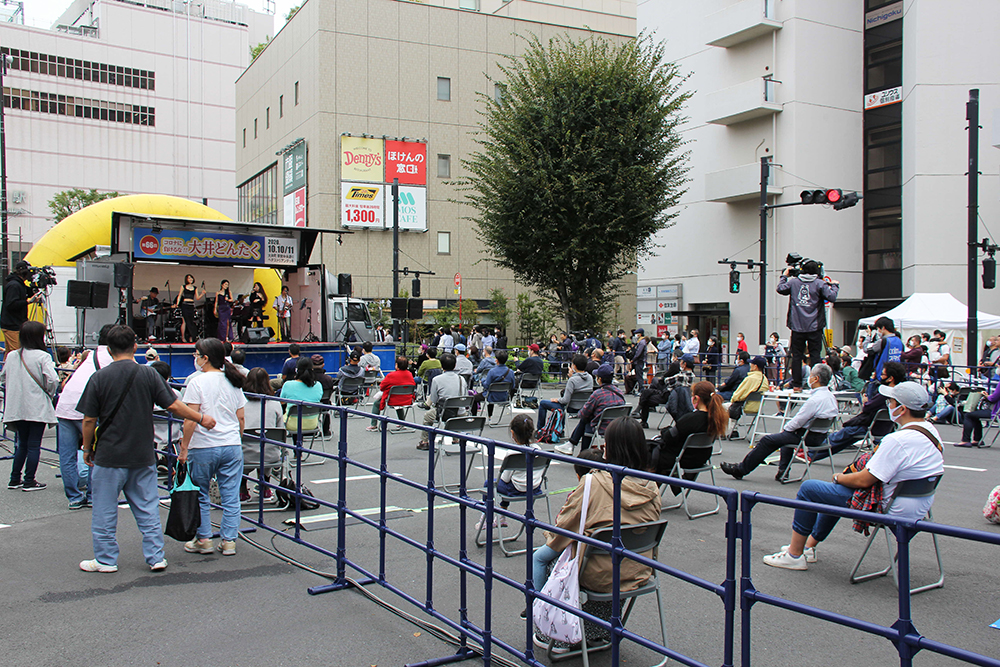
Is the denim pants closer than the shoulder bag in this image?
No

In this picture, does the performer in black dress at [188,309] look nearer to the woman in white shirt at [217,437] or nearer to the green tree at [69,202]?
the woman in white shirt at [217,437]

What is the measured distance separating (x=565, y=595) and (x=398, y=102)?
37.2 m

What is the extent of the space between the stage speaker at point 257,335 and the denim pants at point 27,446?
11.7 m

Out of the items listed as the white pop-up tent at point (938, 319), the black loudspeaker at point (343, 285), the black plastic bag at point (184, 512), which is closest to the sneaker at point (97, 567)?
the black plastic bag at point (184, 512)

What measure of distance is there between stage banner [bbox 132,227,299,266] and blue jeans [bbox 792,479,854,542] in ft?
57.1

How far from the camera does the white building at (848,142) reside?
25.9 meters

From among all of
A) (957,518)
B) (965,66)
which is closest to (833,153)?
(965,66)

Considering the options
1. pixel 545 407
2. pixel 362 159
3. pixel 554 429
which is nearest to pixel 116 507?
pixel 554 429

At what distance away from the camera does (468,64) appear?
129 feet

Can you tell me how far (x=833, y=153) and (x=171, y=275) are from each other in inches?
922

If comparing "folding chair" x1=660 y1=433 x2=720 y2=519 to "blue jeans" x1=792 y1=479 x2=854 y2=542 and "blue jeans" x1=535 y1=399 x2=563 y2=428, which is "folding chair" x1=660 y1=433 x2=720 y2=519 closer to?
"blue jeans" x1=792 y1=479 x2=854 y2=542

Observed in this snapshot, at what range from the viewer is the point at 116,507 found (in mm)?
5469

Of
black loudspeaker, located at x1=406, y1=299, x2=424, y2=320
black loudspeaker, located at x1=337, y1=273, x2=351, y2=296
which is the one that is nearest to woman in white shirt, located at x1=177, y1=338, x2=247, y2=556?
black loudspeaker, located at x1=337, y1=273, x2=351, y2=296

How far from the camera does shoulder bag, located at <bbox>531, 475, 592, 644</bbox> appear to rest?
12.2 feet
